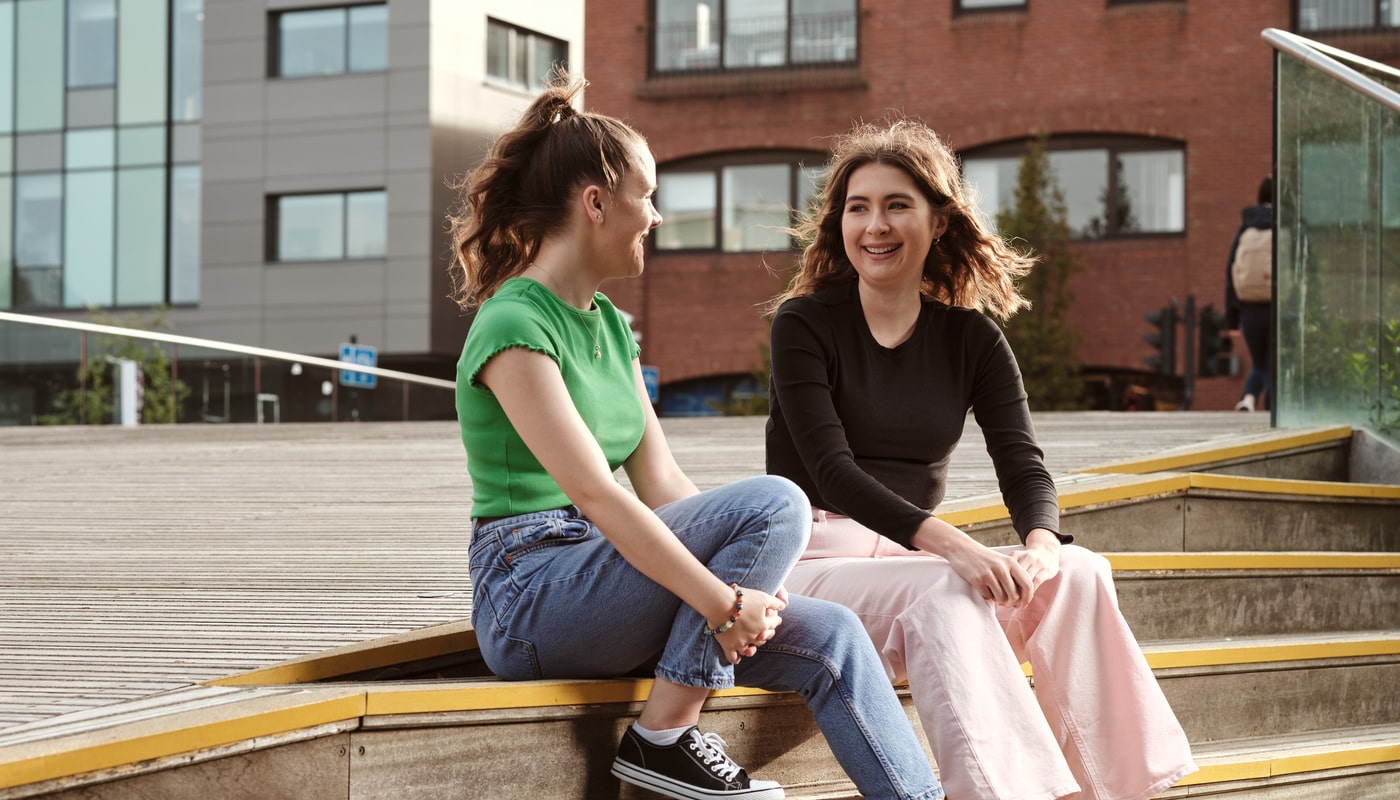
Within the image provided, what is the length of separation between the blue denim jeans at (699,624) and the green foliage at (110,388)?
11.4 metres

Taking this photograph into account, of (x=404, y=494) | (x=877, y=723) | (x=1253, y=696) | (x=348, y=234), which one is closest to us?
(x=877, y=723)

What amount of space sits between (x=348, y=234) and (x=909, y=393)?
25875 millimetres

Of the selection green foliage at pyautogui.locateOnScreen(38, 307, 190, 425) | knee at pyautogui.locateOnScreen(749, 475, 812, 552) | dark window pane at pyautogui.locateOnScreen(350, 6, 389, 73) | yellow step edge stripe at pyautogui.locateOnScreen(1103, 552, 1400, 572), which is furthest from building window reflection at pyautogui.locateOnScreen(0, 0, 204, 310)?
knee at pyautogui.locateOnScreen(749, 475, 812, 552)

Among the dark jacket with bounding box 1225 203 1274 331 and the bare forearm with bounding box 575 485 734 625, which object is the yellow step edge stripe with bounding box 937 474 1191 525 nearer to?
the bare forearm with bounding box 575 485 734 625

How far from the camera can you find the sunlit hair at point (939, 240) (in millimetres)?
3349

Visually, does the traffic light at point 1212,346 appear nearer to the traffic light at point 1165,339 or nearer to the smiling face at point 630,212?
the traffic light at point 1165,339

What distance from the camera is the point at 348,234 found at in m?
28.1

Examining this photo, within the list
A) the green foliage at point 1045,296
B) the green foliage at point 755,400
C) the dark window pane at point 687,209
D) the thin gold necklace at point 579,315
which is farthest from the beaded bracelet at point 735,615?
the dark window pane at point 687,209

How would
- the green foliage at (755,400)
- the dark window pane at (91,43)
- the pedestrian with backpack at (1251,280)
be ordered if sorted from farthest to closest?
the dark window pane at (91,43) < the green foliage at (755,400) < the pedestrian with backpack at (1251,280)

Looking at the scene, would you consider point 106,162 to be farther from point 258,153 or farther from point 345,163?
point 345,163

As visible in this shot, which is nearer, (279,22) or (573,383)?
(573,383)

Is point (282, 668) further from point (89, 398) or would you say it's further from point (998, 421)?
point (89, 398)

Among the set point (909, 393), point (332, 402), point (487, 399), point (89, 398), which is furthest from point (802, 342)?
point (332, 402)

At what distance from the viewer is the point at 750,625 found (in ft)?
8.25
